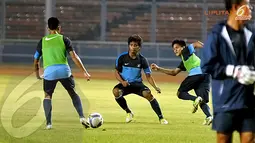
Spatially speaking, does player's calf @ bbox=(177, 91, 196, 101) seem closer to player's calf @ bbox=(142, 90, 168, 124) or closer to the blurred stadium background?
player's calf @ bbox=(142, 90, 168, 124)

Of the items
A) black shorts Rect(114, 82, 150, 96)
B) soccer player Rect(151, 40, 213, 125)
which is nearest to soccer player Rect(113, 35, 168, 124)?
black shorts Rect(114, 82, 150, 96)

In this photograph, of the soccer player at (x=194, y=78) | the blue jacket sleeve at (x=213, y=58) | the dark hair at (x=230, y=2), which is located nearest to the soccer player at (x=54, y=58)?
the soccer player at (x=194, y=78)

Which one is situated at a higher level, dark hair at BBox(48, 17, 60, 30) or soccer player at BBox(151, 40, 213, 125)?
dark hair at BBox(48, 17, 60, 30)

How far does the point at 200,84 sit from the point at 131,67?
130 cm

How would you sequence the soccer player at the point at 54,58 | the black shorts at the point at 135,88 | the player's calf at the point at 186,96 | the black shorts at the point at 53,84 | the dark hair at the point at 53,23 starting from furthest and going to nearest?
the black shorts at the point at 135,88
the player's calf at the point at 186,96
the black shorts at the point at 53,84
the soccer player at the point at 54,58
the dark hair at the point at 53,23

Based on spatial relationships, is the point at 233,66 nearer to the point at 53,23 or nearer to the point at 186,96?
the point at 53,23

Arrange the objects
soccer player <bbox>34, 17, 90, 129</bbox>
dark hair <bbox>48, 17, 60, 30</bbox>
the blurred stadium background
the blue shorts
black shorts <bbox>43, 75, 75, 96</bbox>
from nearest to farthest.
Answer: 1. the blue shorts
2. dark hair <bbox>48, 17, 60, 30</bbox>
3. soccer player <bbox>34, 17, 90, 129</bbox>
4. black shorts <bbox>43, 75, 75, 96</bbox>
5. the blurred stadium background

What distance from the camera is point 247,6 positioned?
6.26m

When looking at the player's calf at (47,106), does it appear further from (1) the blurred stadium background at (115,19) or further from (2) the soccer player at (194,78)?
(1) the blurred stadium background at (115,19)

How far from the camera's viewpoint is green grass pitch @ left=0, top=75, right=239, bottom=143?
11.1m

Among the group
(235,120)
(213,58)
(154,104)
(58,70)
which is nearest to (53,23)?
(58,70)

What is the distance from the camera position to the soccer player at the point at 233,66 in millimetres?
6336

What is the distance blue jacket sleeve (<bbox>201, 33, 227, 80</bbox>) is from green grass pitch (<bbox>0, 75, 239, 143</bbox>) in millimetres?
4538

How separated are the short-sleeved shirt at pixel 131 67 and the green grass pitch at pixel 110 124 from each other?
842 mm
